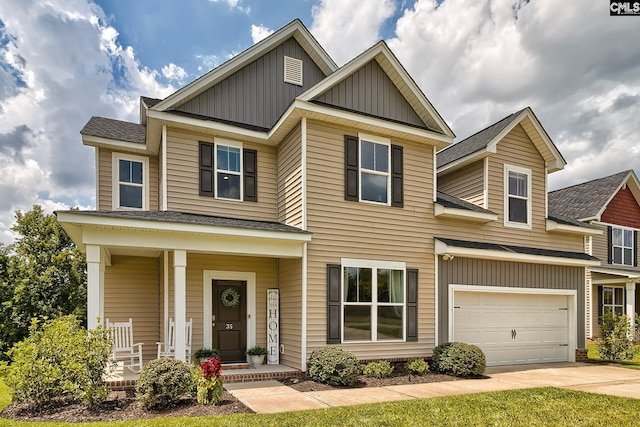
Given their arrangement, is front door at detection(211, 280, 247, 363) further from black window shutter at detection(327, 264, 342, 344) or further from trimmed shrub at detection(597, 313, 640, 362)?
trimmed shrub at detection(597, 313, 640, 362)

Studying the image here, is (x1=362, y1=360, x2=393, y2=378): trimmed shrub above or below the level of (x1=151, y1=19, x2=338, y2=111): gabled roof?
below

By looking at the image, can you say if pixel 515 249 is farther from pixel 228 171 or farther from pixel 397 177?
pixel 228 171

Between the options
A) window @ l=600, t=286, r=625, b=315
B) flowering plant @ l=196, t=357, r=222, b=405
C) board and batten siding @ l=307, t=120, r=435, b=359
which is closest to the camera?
Result: flowering plant @ l=196, t=357, r=222, b=405

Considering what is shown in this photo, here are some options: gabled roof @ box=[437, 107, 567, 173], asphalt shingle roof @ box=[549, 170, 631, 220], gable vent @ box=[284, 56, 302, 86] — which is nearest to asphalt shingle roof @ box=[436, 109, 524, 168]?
gabled roof @ box=[437, 107, 567, 173]

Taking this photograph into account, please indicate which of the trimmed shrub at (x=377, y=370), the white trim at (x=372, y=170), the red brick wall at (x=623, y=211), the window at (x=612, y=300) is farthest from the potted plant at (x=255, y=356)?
the red brick wall at (x=623, y=211)

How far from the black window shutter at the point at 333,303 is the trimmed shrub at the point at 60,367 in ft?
15.0

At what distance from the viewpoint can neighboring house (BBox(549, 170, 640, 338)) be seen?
18484 millimetres

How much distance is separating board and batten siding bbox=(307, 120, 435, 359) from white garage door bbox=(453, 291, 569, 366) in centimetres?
140

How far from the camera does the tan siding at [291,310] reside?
32.3ft

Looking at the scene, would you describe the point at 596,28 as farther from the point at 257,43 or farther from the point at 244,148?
the point at 244,148

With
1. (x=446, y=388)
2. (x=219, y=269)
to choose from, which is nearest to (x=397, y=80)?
Answer: (x=219, y=269)

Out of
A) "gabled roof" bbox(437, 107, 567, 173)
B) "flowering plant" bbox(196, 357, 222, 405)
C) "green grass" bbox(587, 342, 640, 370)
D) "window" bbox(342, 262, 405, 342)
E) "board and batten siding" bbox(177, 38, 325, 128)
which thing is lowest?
"green grass" bbox(587, 342, 640, 370)

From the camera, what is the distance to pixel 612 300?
19375 millimetres

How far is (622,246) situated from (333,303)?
55.8ft
